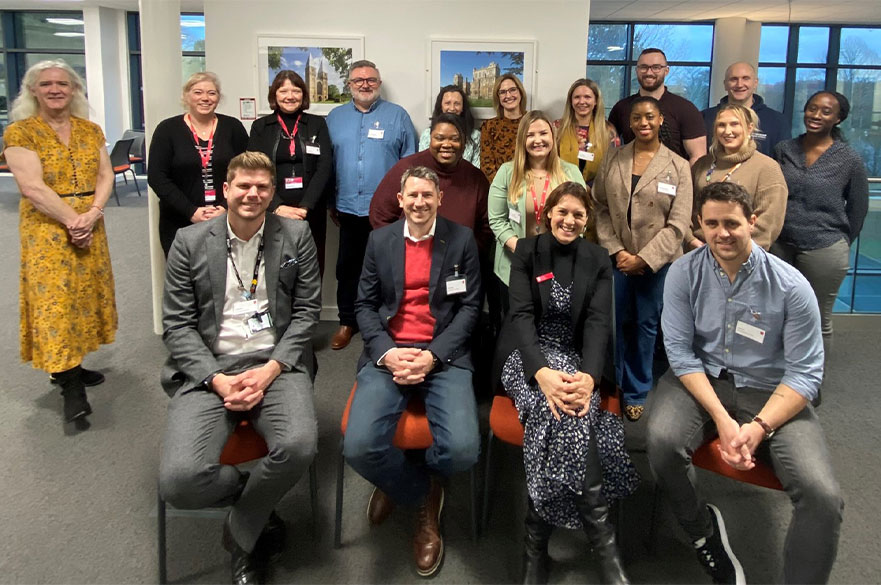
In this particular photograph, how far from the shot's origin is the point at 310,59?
176 inches

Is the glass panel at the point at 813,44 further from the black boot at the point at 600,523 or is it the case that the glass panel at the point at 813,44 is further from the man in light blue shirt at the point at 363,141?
the black boot at the point at 600,523

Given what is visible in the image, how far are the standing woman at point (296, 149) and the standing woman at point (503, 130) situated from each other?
915 mm

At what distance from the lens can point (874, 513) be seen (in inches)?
99.7

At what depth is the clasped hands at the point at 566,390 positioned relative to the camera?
2150mm

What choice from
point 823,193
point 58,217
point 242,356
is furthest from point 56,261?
point 823,193

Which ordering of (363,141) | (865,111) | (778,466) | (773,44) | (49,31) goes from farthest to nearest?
1. (49,31)
2. (865,111)
3. (773,44)
4. (363,141)
5. (778,466)

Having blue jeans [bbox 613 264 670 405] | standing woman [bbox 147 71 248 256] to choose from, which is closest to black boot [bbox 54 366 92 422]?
standing woman [bbox 147 71 248 256]

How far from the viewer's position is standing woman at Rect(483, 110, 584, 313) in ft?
9.73

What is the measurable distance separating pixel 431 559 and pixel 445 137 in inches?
70.9

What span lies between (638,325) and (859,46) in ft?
38.4

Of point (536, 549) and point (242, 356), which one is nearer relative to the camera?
point (536, 549)

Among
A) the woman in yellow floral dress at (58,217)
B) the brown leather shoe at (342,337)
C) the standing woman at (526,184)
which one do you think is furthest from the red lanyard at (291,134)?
the standing woman at (526,184)

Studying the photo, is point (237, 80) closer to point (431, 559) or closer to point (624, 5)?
point (431, 559)

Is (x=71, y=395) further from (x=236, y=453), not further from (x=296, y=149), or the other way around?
(x=296, y=149)
